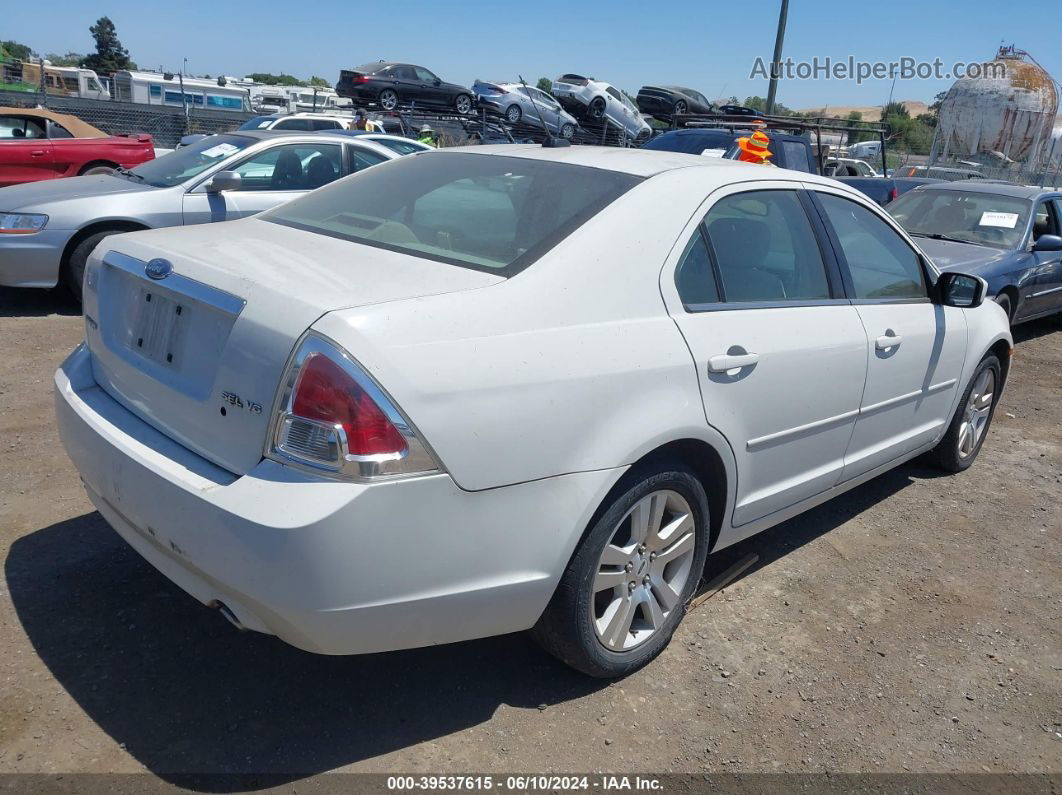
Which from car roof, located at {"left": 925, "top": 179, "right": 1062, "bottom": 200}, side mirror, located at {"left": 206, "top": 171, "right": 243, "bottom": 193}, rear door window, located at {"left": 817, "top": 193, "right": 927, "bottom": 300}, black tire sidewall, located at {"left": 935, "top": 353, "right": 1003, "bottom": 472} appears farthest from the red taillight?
car roof, located at {"left": 925, "top": 179, "right": 1062, "bottom": 200}

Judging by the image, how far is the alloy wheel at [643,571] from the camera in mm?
2797

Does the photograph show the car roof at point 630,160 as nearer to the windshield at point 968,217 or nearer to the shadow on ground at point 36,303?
the shadow on ground at point 36,303

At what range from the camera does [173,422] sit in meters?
2.56

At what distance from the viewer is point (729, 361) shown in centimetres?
295

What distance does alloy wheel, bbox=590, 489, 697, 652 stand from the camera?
9.18 ft

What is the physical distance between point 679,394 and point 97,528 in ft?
8.12

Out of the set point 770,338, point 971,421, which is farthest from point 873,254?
point 971,421

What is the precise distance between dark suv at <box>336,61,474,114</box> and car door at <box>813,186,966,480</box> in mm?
21517

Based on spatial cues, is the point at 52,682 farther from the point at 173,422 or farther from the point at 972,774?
the point at 972,774

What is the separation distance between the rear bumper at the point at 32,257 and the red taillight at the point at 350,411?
5771 mm

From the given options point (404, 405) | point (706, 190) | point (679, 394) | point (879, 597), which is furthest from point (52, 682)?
point (879, 597)

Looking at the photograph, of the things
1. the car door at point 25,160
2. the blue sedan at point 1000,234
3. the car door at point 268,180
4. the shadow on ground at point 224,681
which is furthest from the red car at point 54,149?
the blue sedan at point 1000,234

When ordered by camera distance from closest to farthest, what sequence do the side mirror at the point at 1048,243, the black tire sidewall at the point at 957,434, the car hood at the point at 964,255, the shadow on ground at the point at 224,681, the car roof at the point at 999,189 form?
the shadow on ground at the point at 224,681
the black tire sidewall at the point at 957,434
the car hood at the point at 964,255
the side mirror at the point at 1048,243
the car roof at the point at 999,189

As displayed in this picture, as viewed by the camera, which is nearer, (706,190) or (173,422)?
(173,422)
